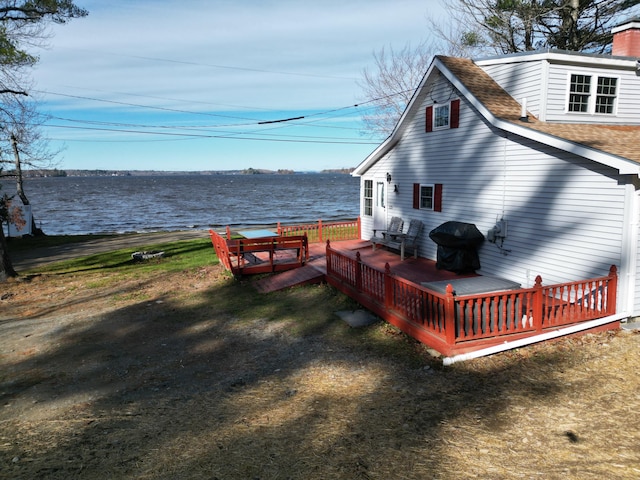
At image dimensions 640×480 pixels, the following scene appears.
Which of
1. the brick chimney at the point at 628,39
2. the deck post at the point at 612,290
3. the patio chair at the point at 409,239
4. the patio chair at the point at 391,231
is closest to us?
the deck post at the point at 612,290

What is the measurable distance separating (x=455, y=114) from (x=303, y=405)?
32.9 feet

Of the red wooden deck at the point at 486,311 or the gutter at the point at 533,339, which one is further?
the red wooden deck at the point at 486,311

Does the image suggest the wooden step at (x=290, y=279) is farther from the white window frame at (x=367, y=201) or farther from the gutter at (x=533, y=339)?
the gutter at (x=533, y=339)

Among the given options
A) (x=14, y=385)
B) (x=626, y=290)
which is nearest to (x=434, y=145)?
(x=626, y=290)

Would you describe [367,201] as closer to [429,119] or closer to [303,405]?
[429,119]

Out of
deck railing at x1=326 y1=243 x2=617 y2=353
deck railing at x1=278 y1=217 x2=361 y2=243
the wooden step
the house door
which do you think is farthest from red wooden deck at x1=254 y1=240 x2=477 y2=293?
deck railing at x1=278 y1=217 x2=361 y2=243

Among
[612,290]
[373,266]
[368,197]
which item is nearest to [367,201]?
[368,197]

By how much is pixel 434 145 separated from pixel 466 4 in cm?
1527

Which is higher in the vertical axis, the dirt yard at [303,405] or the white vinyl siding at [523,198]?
the white vinyl siding at [523,198]

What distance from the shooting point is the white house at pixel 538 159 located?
8.60 m

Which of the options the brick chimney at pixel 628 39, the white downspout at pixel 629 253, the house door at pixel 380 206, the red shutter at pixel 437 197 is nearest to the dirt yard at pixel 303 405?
the white downspout at pixel 629 253

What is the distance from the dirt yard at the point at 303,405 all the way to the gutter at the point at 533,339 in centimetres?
14

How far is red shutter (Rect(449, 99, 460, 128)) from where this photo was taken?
1295 centimetres

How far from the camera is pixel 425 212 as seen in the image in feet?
49.4
